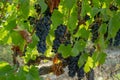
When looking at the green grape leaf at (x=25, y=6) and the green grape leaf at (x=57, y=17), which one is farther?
the green grape leaf at (x=57, y=17)

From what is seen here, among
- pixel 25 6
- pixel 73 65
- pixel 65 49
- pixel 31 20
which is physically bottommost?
pixel 73 65

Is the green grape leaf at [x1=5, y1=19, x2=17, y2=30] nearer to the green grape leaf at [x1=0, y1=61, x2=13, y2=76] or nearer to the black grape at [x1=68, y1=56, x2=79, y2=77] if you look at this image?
the green grape leaf at [x1=0, y1=61, x2=13, y2=76]

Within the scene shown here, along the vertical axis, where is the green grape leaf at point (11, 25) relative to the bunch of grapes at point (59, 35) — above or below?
above

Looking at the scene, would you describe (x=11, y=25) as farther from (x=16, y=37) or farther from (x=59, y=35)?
(x=59, y=35)

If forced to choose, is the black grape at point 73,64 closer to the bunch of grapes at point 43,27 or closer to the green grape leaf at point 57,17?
the bunch of grapes at point 43,27

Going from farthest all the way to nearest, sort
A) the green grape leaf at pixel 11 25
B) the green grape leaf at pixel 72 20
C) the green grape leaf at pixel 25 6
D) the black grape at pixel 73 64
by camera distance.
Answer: the black grape at pixel 73 64 → the green grape leaf at pixel 72 20 → the green grape leaf at pixel 11 25 → the green grape leaf at pixel 25 6

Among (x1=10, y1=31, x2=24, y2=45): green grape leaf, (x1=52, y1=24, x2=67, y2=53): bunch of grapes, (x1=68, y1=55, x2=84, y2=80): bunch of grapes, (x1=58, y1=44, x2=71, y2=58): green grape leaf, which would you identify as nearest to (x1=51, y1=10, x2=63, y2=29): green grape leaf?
(x1=10, y1=31, x2=24, y2=45): green grape leaf

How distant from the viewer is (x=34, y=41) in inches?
48.0

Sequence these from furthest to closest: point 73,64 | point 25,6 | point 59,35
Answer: point 73,64
point 59,35
point 25,6

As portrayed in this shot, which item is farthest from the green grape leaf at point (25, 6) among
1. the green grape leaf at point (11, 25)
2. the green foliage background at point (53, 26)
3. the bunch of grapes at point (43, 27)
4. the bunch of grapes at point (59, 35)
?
the bunch of grapes at point (59, 35)

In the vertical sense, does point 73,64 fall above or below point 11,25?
below

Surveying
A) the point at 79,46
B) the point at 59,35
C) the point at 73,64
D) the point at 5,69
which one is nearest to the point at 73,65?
the point at 73,64

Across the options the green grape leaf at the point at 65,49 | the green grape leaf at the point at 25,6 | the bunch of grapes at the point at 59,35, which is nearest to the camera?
the green grape leaf at the point at 25,6

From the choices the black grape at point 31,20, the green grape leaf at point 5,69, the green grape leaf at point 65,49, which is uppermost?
the black grape at point 31,20
